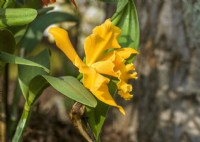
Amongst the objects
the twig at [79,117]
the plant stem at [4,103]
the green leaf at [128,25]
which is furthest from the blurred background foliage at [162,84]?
the twig at [79,117]

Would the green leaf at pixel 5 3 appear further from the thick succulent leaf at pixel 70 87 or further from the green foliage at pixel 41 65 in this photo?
the thick succulent leaf at pixel 70 87

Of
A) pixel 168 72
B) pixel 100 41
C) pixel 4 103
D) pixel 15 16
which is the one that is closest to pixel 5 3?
pixel 15 16

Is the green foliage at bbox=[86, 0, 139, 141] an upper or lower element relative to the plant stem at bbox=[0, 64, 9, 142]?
upper

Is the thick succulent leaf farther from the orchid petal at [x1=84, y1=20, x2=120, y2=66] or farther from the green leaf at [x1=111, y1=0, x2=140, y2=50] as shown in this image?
the green leaf at [x1=111, y1=0, x2=140, y2=50]

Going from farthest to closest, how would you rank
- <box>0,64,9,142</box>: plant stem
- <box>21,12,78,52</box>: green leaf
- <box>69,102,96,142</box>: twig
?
<box>21,12,78,52</box>: green leaf < <box>0,64,9,142</box>: plant stem < <box>69,102,96,142</box>: twig

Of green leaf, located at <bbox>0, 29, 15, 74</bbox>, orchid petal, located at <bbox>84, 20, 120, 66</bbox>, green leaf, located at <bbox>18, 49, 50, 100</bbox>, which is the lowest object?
green leaf, located at <bbox>18, 49, 50, 100</bbox>

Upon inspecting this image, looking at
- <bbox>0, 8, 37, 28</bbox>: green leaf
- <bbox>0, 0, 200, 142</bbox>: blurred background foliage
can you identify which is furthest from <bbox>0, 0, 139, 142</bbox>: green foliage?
<bbox>0, 0, 200, 142</bbox>: blurred background foliage

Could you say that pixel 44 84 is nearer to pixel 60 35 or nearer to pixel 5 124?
pixel 60 35

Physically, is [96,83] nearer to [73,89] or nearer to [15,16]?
[73,89]
